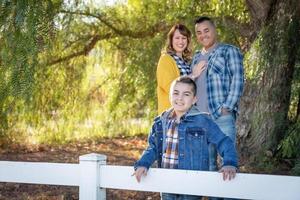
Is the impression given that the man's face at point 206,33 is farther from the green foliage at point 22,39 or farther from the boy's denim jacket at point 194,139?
the green foliage at point 22,39

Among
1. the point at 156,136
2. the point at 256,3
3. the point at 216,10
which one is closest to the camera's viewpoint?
the point at 156,136

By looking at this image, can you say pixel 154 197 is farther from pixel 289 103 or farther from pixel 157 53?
pixel 157 53

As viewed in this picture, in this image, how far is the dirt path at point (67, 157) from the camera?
20.3ft

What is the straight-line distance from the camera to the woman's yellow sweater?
4176 mm

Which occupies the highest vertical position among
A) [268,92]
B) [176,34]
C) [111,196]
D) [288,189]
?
[176,34]

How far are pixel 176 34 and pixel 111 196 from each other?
2579 mm

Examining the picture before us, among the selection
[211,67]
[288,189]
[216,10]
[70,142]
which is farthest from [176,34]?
[70,142]

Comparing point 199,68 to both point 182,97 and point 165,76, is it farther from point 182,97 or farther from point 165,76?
point 182,97

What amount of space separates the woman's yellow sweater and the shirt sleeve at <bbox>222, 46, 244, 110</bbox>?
1.33 ft

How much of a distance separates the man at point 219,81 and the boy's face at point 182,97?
2.13 feet

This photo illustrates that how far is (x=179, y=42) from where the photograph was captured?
14.3 ft

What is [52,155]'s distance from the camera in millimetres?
8977

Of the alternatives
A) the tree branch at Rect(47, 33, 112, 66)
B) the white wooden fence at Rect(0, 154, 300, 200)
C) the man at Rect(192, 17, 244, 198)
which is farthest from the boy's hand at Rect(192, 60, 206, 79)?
the tree branch at Rect(47, 33, 112, 66)

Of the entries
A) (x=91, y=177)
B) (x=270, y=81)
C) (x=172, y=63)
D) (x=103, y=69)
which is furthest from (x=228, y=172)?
(x=103, y=69)
